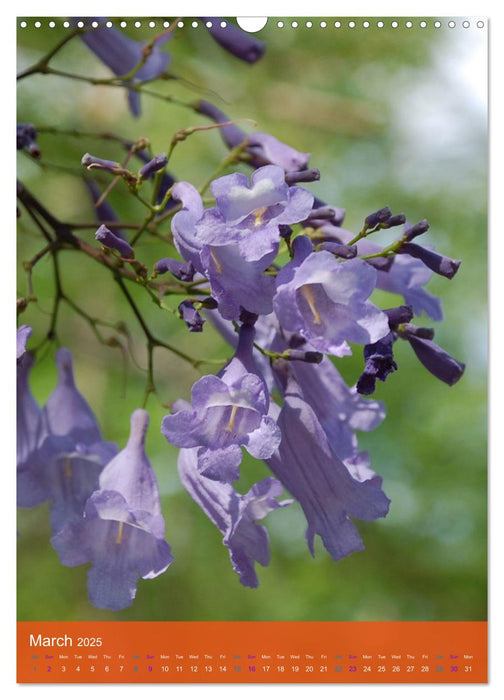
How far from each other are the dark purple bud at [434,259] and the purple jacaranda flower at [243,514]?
37 cm

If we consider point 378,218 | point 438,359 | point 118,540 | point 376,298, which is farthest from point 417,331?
point 376,298

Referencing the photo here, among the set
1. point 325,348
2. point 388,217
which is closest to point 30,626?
point 325,348

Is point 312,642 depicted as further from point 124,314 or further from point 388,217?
point 124,314

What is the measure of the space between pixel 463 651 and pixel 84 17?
54.2 inches

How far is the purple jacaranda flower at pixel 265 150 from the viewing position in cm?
137

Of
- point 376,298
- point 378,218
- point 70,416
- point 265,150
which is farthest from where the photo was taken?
point 376,298

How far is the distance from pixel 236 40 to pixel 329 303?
2.43ft

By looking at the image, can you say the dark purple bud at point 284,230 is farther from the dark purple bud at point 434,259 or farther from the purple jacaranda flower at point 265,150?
the purple jacaranda flower at point 265,150

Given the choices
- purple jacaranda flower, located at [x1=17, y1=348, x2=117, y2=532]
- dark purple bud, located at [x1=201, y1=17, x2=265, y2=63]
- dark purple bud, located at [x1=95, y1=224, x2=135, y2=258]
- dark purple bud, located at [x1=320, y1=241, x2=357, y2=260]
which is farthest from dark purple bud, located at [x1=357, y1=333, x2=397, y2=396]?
dark purple bud, located at [x1=201, y1=17, x2=265, y2=63]

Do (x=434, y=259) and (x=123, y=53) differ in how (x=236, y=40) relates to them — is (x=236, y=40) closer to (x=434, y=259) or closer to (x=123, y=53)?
(x=123, y=53)

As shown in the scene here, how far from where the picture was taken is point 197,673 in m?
1.64

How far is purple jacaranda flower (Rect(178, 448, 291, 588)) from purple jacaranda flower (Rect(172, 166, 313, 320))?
0.31 meters

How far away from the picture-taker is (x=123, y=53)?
167cm

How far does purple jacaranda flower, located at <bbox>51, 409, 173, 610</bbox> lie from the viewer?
128 cm
